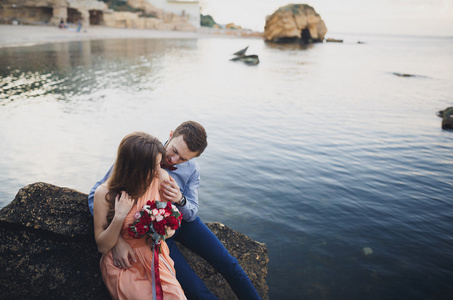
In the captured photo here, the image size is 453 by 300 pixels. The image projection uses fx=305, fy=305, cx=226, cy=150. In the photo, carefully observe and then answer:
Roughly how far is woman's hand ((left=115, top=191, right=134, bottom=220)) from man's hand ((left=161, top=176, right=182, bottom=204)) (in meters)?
0.37

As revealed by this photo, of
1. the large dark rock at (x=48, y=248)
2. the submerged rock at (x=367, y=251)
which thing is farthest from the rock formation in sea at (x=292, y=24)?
the large dark rock at (x=48, y=248)

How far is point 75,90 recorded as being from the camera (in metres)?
14.8

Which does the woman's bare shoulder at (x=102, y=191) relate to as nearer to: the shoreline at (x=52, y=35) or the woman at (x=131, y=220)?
the woman at (x=131, y=220)

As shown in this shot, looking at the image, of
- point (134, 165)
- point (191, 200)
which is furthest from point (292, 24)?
point (134, 165)

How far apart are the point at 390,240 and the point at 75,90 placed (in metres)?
14.6

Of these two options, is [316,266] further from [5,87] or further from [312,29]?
[312,29]

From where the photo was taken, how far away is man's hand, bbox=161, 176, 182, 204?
2.77 metres

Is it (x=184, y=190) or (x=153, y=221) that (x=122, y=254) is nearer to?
(x=153, y=221)

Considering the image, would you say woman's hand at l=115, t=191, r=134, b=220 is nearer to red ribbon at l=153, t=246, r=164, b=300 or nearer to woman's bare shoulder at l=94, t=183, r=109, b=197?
woman's bare shoulder at l=94, t=183, r=109, b=197

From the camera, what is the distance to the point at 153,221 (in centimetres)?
246

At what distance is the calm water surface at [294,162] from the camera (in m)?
5.01

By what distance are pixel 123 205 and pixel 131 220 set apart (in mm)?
185

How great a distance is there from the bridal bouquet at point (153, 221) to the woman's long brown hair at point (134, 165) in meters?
0.17

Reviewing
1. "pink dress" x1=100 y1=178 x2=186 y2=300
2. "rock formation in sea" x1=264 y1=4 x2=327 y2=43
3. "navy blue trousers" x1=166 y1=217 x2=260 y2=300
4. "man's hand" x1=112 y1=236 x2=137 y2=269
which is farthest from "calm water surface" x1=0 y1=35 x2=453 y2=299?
"rock formation in sea" x1=264 y1=4 x2=327 y2=43
